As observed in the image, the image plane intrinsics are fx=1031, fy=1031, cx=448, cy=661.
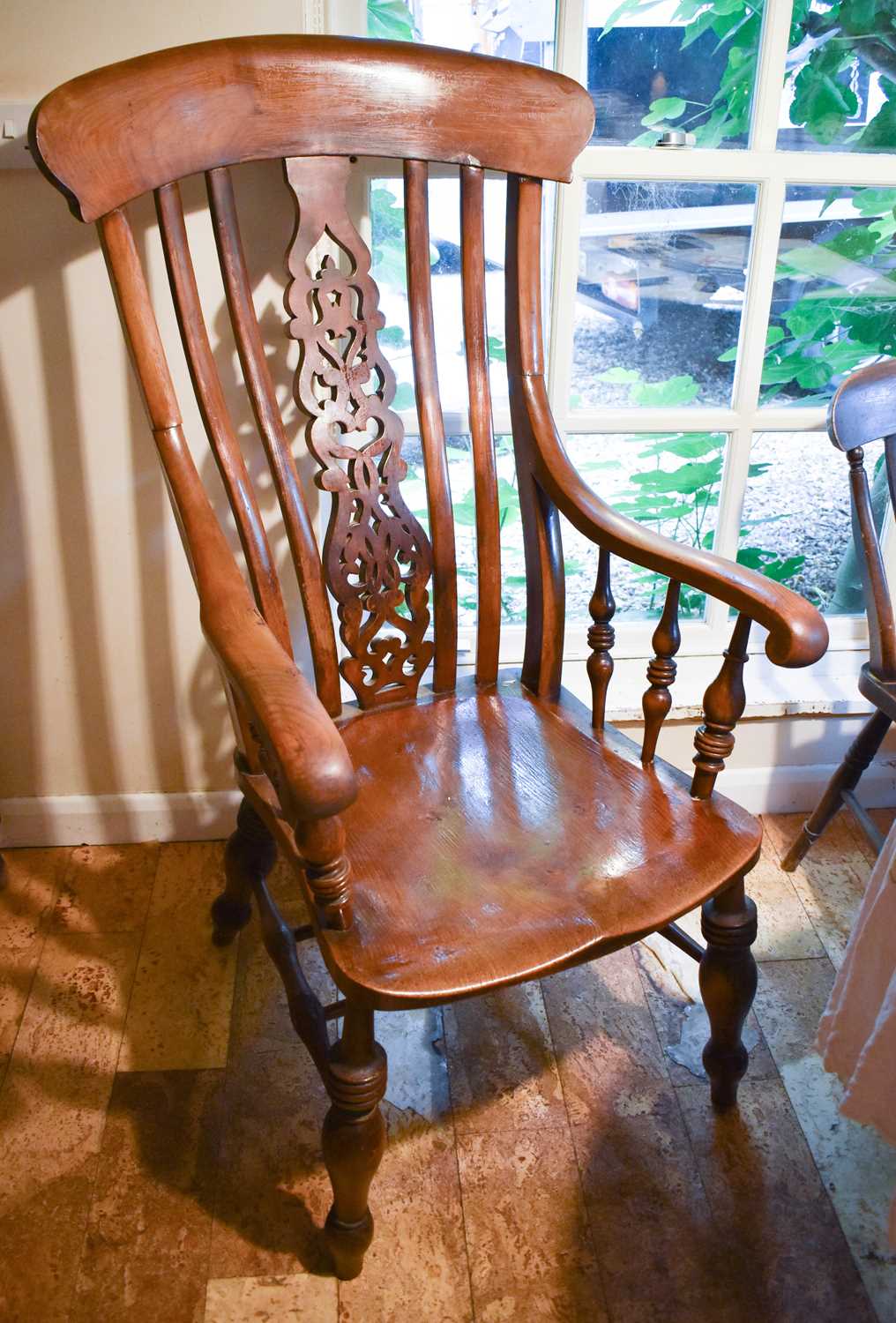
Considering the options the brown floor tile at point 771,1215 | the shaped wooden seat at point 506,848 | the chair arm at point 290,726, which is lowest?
the brown floor tile at point 771,1215

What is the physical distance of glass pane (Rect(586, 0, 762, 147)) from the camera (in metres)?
1.42

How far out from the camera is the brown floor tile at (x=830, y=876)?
5.36 ft

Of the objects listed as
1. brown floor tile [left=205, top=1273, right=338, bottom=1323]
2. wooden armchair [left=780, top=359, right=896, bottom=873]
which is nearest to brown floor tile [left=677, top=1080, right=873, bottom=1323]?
brown floor tile [left=205, top=1273, right=338, bottom=1323]

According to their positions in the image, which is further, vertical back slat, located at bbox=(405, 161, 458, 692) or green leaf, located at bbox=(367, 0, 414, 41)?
green leaf, located at bbox=(367, 0, 414, 41)

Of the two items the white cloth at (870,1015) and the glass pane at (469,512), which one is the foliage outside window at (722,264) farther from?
the white cloth at (870,1015)

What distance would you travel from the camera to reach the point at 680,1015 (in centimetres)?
148

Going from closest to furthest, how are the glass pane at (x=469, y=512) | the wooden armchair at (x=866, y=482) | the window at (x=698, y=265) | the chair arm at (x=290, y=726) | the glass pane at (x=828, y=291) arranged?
the chair arm at (x=290, y=726) → the wooden armchair at (x=866, y=482) → the window at (x=698, y=265) → the glass pane at (x=828, y=291) → the glass pane at (x=469, y=512)

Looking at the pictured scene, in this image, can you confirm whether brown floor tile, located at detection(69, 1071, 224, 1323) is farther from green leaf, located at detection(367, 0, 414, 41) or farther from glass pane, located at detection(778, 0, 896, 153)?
glass pane, located at detection(778, 0, 896, 153)

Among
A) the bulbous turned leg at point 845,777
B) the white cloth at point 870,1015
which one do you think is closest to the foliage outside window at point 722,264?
the bulbous turned leg at point 845,777

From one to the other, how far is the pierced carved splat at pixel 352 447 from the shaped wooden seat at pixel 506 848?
90mm

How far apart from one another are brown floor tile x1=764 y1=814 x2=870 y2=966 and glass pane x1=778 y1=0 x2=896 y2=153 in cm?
111

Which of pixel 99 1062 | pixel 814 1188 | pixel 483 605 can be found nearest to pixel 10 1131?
pixel 99 1062

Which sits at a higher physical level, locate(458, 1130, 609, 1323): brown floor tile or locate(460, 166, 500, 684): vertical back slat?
locate(460, 166, 500, 684): vertical back slat

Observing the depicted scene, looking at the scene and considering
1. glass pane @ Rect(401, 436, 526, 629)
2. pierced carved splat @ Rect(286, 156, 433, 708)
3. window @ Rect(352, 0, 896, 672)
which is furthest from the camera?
glass pane @ Rect(401, 436, 526, 629)
